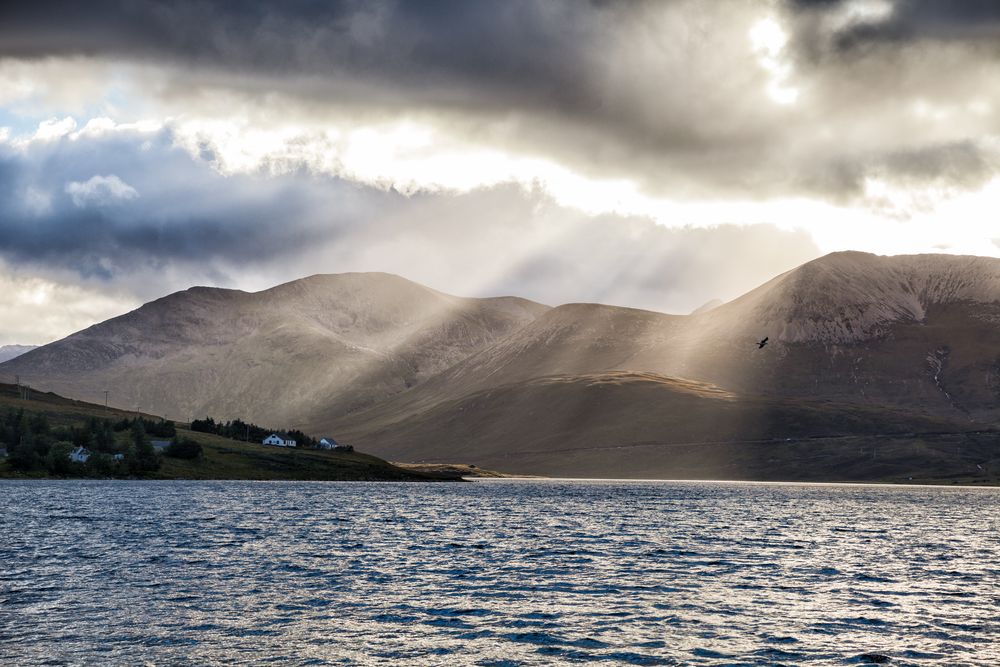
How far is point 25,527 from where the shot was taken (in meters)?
98.4

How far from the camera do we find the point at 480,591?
62344 mm

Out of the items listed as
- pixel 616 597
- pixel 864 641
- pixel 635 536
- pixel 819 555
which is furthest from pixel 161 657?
pixel 635 536

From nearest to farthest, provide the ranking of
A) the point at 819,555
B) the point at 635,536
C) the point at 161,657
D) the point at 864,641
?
1. the point at 161,657
2. the point at 864,641
3. the point at 819,555
4. the point at 635,536

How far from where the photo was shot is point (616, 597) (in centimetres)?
6094

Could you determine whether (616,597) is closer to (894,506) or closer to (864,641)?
(864,641)

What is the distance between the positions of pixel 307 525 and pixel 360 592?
5124cm

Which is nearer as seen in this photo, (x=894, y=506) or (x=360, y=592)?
(x=360, y=592)

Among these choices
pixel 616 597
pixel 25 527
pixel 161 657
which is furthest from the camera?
pixel 25 527

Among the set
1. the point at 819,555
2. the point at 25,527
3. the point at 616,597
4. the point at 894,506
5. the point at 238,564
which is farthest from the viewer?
the point at 894,506

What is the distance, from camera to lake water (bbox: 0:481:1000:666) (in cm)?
4491

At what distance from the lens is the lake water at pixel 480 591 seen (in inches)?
1768

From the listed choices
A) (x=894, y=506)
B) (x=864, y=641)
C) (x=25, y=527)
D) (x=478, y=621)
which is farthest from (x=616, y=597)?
(x=894, y=506)

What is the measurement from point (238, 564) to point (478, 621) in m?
29.0

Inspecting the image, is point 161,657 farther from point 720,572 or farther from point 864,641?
point 720,572
